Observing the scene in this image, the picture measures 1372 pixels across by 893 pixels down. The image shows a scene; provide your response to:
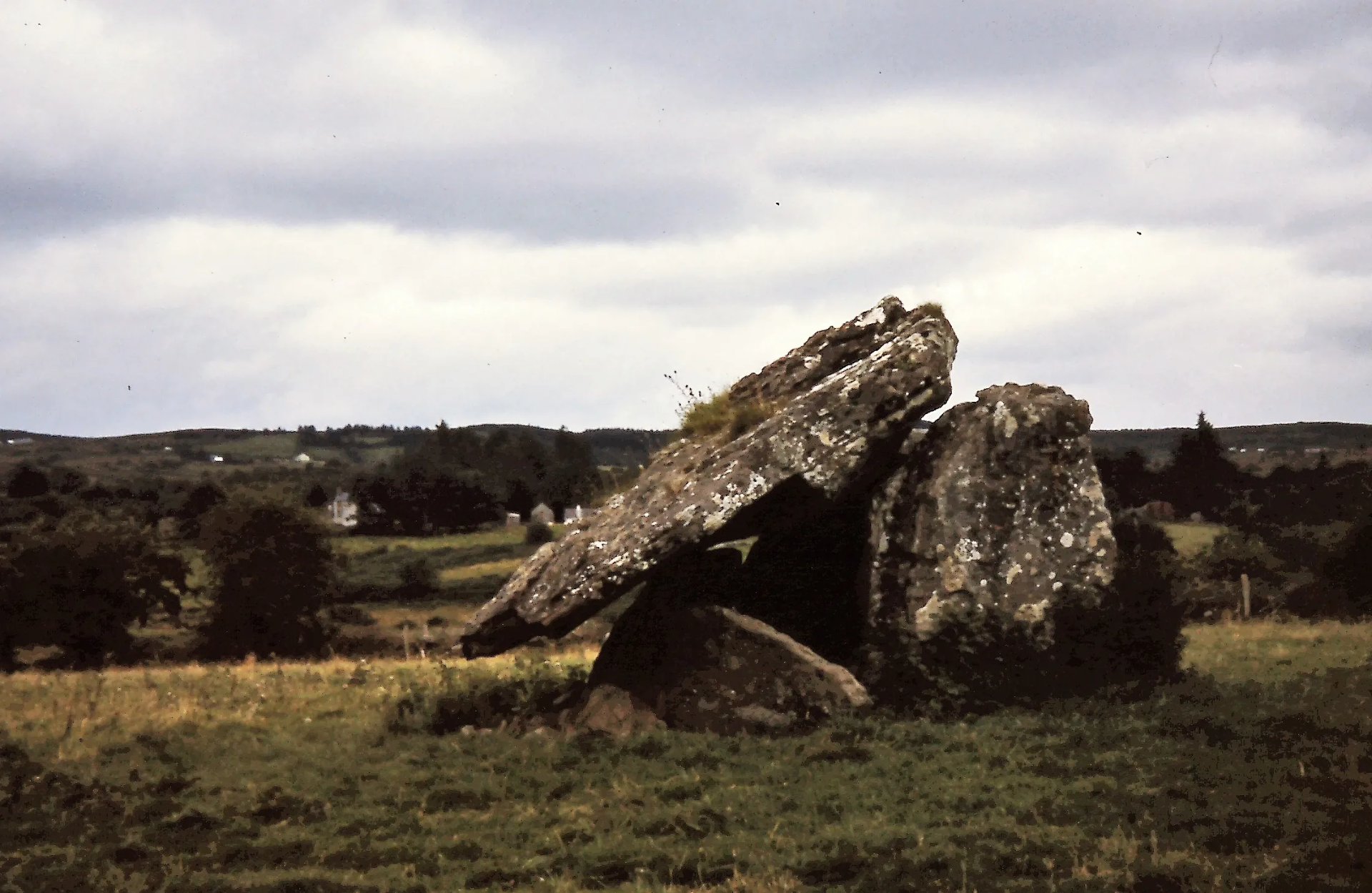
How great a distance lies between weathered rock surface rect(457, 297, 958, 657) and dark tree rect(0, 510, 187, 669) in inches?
813

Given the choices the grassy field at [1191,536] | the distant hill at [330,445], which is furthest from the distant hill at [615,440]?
the grassy field at [1191,536]

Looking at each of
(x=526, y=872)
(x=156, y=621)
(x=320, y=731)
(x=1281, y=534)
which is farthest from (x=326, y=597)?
(x=1281, y=534)

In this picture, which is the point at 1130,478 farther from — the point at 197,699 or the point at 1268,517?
the point at 197,699

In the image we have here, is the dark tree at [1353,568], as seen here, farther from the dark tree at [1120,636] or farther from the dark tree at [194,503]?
the dark tree at [194,503]

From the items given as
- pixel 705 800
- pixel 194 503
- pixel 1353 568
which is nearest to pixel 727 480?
pixel 705 800

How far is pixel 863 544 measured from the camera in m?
16.2

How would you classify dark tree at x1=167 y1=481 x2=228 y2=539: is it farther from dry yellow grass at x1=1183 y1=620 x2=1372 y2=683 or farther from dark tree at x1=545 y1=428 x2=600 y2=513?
dry yellow grass at x1=1183 y1=620 x2=1372 y2=683

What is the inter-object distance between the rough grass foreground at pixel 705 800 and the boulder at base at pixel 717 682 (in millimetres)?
620

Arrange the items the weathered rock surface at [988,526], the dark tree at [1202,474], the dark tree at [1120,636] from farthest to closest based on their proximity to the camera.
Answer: the dark tree at [1202,474] → the weathered rock surface at [988,526] → the dark tree at [1120,636]

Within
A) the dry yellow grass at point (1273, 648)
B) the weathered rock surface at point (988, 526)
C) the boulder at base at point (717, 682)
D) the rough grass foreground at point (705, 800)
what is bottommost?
the rough grass foreground at point (705, 800)

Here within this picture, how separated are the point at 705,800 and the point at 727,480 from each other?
4.44m

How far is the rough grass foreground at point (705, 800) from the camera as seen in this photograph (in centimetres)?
852

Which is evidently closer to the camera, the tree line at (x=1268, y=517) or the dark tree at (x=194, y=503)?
the tree line at (x=1268, y=517)

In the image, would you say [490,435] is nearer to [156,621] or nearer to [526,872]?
[156,621]
